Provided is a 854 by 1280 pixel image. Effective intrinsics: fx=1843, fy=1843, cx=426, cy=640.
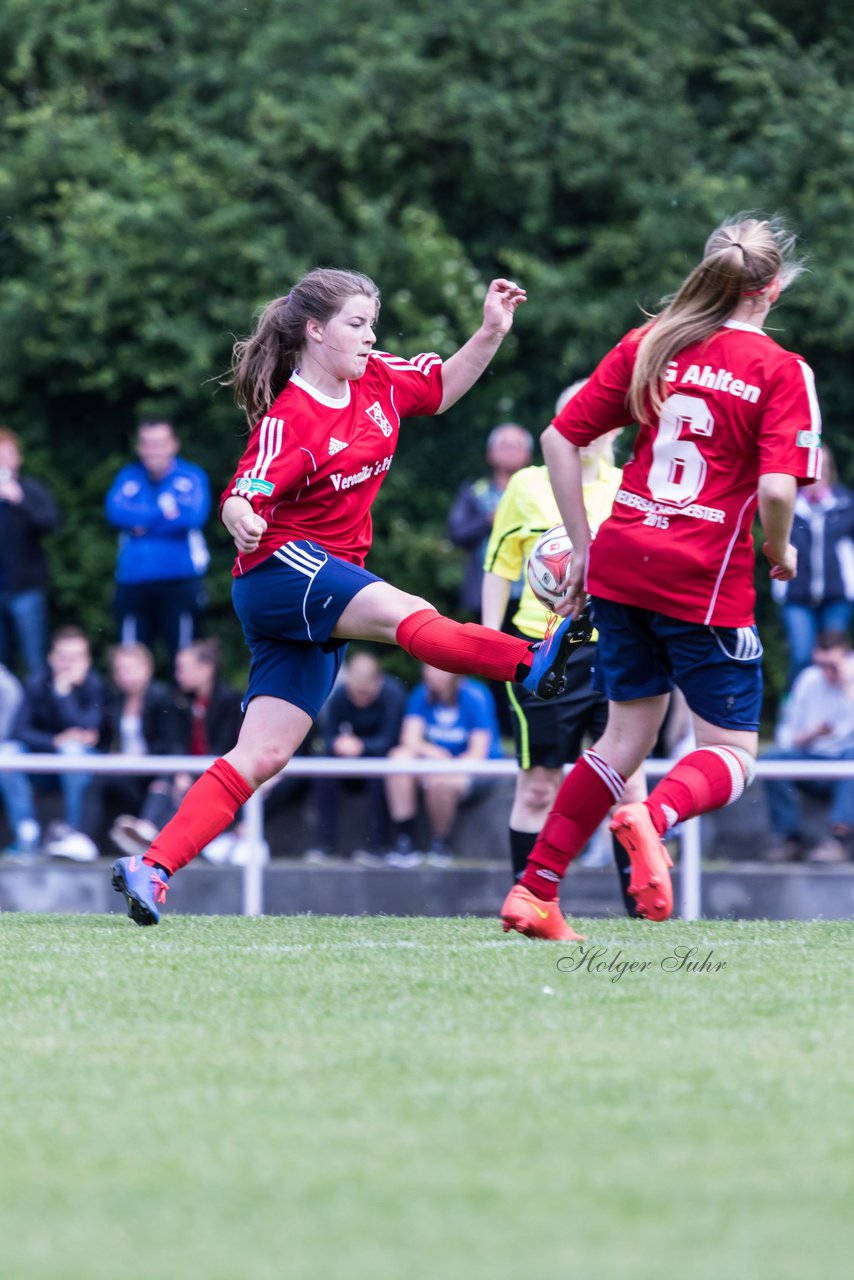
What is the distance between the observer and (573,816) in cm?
495

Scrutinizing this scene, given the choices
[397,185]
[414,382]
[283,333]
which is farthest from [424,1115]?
[397,185]

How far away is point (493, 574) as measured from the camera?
6.60 metres

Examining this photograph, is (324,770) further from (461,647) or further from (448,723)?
(461,647)

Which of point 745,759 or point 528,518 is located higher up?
point 528,518

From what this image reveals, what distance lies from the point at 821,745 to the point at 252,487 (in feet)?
19.4

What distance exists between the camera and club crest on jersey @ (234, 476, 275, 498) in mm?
4918

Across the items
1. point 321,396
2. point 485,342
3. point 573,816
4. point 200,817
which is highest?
point 485,342

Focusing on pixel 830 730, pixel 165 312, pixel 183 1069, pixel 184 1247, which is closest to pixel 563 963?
pixel 183 1069

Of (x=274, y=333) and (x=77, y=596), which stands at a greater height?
(x=274, y=333)

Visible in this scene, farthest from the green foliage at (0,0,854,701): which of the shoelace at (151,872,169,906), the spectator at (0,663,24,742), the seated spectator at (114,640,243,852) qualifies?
the shoelace at (151,872,169,906)

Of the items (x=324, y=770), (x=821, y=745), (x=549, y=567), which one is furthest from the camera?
(x=821, y=745)

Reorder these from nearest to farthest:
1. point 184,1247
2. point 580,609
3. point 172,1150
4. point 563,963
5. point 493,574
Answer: point 184,1247 → point 172,1150 → point 563,963 → point 580,609 → point 493,574

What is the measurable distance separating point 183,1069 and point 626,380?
2.22 meters

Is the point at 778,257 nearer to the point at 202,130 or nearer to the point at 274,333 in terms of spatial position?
the point at 274,333
